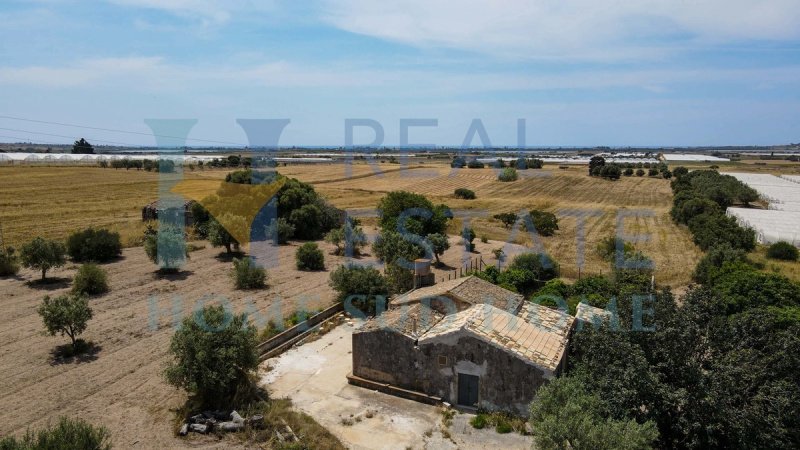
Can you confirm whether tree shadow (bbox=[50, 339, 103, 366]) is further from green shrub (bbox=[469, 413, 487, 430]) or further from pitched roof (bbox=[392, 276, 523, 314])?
green shrub (bbox=[469, 413, 487, 430])

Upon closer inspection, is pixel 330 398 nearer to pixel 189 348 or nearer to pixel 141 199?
pixel 189 348

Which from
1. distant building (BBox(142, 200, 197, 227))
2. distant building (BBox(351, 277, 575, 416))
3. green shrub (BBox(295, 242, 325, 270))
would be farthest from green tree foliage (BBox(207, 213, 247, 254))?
distant building (BBox(351, 277, 575, 416))

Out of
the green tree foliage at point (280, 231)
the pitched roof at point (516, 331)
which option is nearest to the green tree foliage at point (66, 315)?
the pitched roof at point (516, 331)

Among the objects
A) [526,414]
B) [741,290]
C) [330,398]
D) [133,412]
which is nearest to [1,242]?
[133,412]

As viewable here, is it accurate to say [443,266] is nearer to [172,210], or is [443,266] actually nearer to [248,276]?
[248,276]

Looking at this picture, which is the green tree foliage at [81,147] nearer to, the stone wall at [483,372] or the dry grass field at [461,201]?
the dry grass field at [461,201]

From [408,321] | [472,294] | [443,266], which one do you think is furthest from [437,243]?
[408,321]

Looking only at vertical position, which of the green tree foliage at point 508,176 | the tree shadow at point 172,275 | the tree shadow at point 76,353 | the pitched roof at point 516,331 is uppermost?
the green tree foliage at point 508,176
